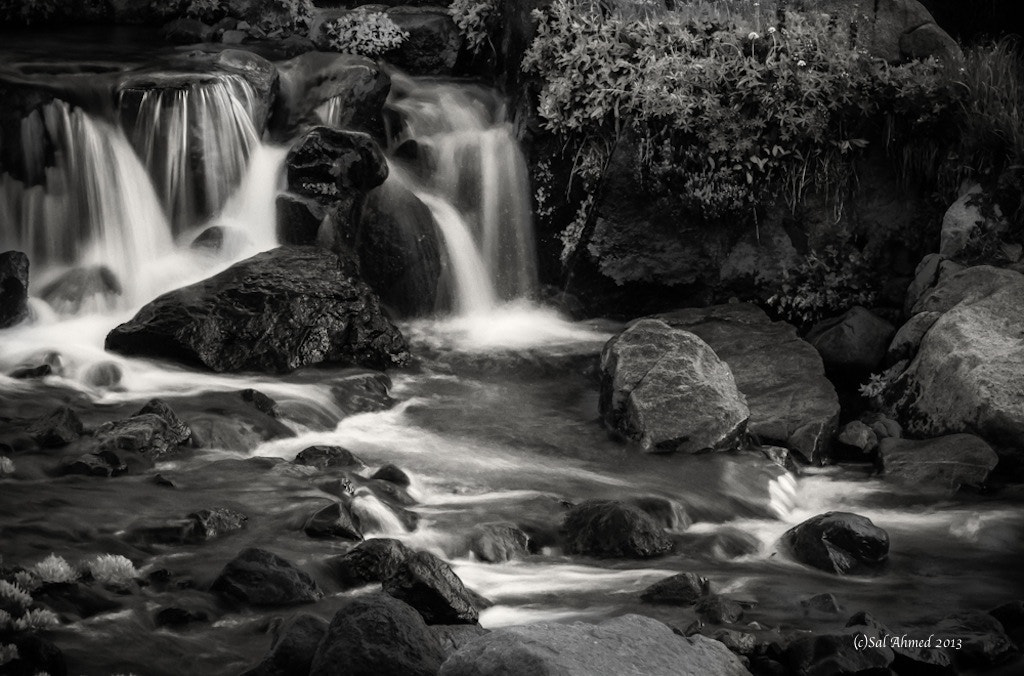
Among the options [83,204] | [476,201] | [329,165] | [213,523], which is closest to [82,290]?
[83,204]

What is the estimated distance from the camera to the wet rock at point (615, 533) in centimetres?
700

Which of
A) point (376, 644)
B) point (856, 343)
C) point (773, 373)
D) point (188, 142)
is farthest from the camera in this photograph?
point (188, 142)

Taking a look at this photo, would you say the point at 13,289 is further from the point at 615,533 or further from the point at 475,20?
the point at 475,20

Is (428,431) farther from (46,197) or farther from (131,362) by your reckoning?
(46,197)

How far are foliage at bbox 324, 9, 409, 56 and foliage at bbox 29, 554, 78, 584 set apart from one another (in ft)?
34.0

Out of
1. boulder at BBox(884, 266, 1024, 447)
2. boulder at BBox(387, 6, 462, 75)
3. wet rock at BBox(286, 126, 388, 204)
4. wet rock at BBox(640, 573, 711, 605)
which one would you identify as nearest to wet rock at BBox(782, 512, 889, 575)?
wet rock at BBox(640, 573, 711, 605)

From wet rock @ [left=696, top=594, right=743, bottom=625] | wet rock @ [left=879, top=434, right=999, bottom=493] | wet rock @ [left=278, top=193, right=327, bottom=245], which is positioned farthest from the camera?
wet rock @ [left=278, top=193, right=327, bottom=245]

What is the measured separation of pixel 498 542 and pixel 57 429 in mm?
3093

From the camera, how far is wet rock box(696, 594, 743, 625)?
588cm

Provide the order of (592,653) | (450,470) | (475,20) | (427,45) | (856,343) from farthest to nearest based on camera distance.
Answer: (427,45), (475,20), (856,343), (450,470), (592,653)

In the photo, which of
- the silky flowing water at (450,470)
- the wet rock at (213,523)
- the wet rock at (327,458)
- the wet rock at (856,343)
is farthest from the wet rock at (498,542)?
the wet rock at (856,343)

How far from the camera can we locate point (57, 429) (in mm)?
7418

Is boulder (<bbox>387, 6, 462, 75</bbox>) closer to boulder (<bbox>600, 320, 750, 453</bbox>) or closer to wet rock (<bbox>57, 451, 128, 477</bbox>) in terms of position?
boulder (<bbox>600, 320, 750, 453</bbox>)

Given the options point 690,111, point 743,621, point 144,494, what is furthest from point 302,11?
point 743,621
